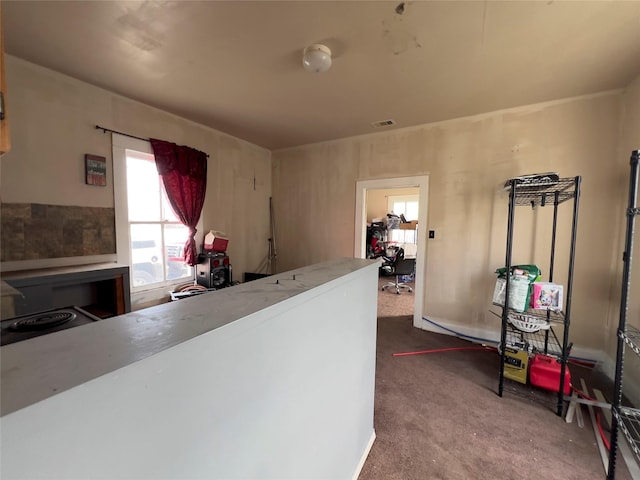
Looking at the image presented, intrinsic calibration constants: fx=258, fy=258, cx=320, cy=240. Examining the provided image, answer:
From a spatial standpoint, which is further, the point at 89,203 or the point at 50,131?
the point at 89,203

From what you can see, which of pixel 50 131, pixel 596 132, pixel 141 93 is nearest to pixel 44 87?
pixel 50 131

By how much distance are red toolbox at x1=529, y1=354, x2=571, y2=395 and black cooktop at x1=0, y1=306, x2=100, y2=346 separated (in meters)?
2.86

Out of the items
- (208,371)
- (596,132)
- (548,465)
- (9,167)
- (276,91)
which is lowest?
(548,465)

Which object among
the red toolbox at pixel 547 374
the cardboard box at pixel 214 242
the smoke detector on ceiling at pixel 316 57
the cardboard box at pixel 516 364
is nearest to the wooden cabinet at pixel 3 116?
the smoke detector on ceiling at pixel 316 57

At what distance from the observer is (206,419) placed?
1.84 ft

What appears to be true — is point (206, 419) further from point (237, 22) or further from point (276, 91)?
point (276, 91)

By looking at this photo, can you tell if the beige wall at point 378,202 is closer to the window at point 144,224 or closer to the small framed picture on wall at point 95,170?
the window at point 144,224

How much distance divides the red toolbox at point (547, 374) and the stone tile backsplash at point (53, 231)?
3.82 meters

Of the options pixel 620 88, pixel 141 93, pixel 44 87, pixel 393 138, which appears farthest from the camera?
Answer: pixel 393 138

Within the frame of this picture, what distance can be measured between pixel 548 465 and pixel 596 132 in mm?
2766

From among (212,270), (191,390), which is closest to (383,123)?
(212,270)

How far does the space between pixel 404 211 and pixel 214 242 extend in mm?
5621

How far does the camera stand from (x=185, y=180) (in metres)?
3.01

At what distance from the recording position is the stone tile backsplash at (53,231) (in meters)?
1.95
